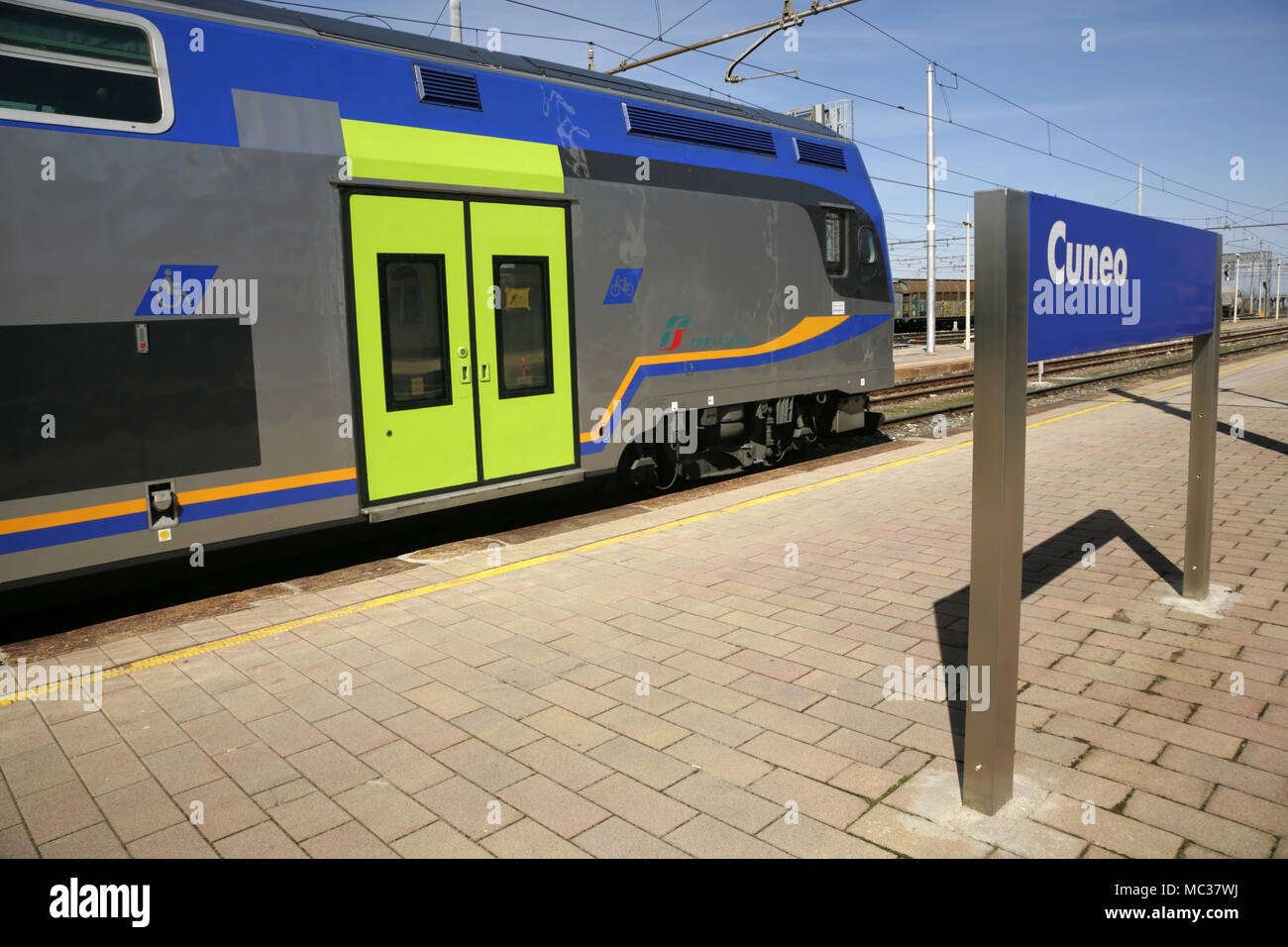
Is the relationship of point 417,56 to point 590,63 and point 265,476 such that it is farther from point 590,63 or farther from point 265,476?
point 590,63

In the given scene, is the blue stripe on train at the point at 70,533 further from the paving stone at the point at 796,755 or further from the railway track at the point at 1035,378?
the railway track at the point at 1035,378

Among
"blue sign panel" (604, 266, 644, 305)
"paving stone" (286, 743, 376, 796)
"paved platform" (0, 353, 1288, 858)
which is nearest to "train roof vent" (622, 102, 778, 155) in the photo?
"blue sign panel" (604, 266, 644, 305)

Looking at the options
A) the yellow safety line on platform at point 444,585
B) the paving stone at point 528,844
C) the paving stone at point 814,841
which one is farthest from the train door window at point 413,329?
the paving stone at point 814,841

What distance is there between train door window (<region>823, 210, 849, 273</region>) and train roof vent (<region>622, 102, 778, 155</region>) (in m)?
1.17

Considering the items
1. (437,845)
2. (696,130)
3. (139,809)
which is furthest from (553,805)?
(696,130)

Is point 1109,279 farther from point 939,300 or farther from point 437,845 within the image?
point 939,300

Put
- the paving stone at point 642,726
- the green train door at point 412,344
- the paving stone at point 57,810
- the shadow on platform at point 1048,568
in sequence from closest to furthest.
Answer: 1. the paving stone at point 57,810
2. the paving stone at point 642,726
3. the shadow on platform at point 1048,568
4. the green train door at point 412,344

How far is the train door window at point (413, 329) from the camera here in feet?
20.7

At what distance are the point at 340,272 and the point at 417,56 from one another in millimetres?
1896

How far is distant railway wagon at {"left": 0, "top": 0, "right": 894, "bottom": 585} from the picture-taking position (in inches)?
192

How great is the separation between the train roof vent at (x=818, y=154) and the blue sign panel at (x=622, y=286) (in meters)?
3.20

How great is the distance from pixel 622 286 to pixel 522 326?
119 centimetres

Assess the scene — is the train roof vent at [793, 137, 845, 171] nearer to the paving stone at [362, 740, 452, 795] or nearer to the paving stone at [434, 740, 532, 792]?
the paving stone at [434, 740, 532, 792]
